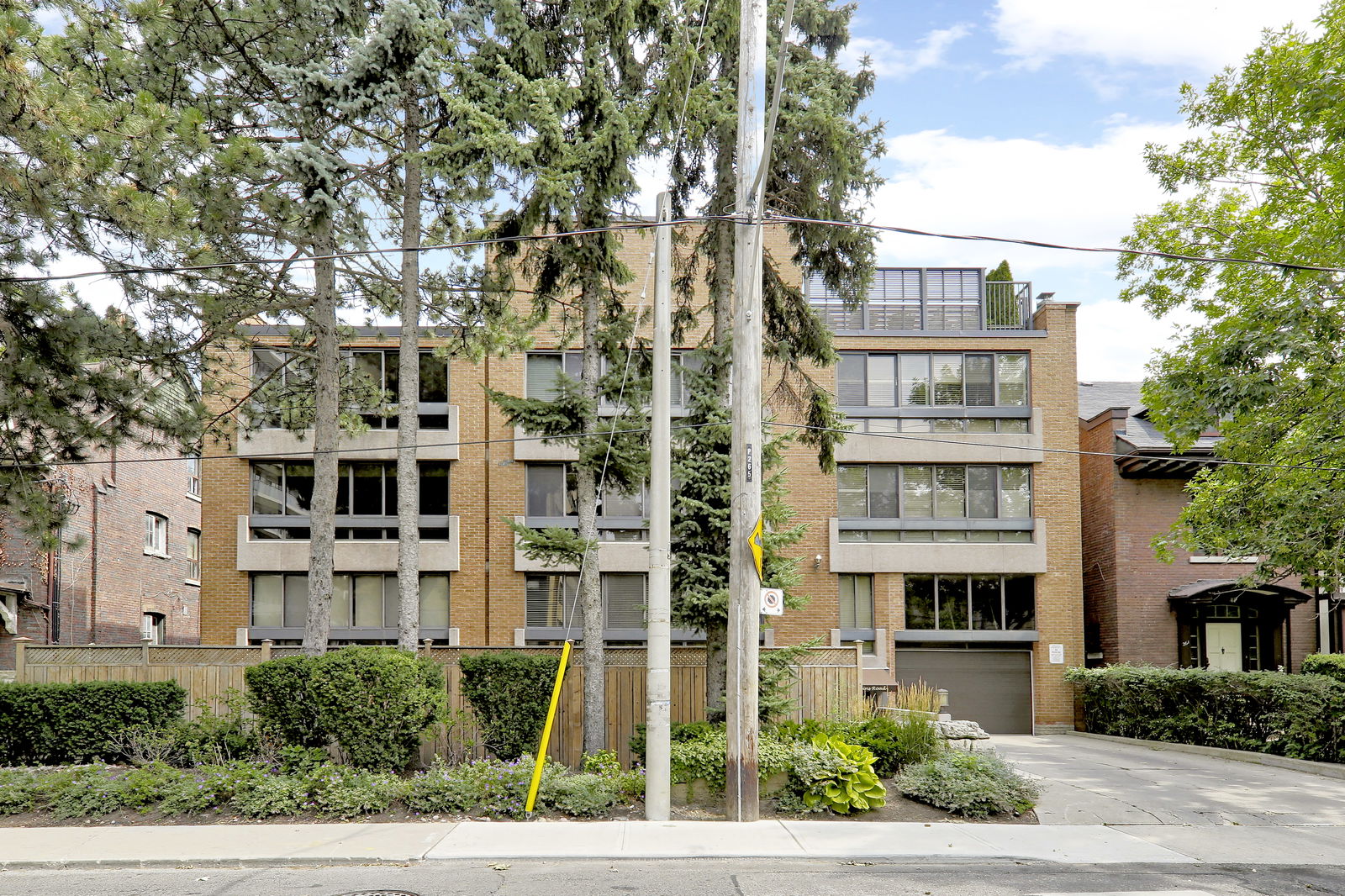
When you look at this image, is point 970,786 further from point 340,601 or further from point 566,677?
point 340,601

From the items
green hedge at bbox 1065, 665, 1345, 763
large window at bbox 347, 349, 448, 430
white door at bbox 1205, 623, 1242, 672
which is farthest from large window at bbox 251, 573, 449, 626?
white door at bbox 1205, 623, 1242, 672

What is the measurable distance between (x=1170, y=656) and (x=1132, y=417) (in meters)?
6.31

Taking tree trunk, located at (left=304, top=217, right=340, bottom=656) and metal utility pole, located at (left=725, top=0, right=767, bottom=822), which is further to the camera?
tree trunk, located at (left=304, top=217, right=340, bottom=656)

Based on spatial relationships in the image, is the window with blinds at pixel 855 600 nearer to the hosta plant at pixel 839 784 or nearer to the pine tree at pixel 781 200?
the pine tree at pixel 781 200

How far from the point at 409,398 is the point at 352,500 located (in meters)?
12.2

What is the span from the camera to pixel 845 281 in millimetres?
16422

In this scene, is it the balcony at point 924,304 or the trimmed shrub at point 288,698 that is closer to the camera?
the trimmed shrub at point 288,698

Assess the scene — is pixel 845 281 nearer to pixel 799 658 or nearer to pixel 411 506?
pixel 799 658

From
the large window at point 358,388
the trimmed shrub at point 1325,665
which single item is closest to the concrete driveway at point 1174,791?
the trimmed shrub at point 1325,665

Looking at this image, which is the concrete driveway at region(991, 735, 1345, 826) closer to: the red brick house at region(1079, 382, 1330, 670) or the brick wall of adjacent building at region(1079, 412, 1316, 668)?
the brick wall of adjacent building at region(1079, 412, 1316, 668)

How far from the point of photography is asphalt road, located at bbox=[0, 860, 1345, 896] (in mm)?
8102

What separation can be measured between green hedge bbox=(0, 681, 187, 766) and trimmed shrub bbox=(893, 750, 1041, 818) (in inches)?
400

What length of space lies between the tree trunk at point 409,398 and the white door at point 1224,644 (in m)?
21.5

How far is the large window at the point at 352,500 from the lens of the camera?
2509cm
